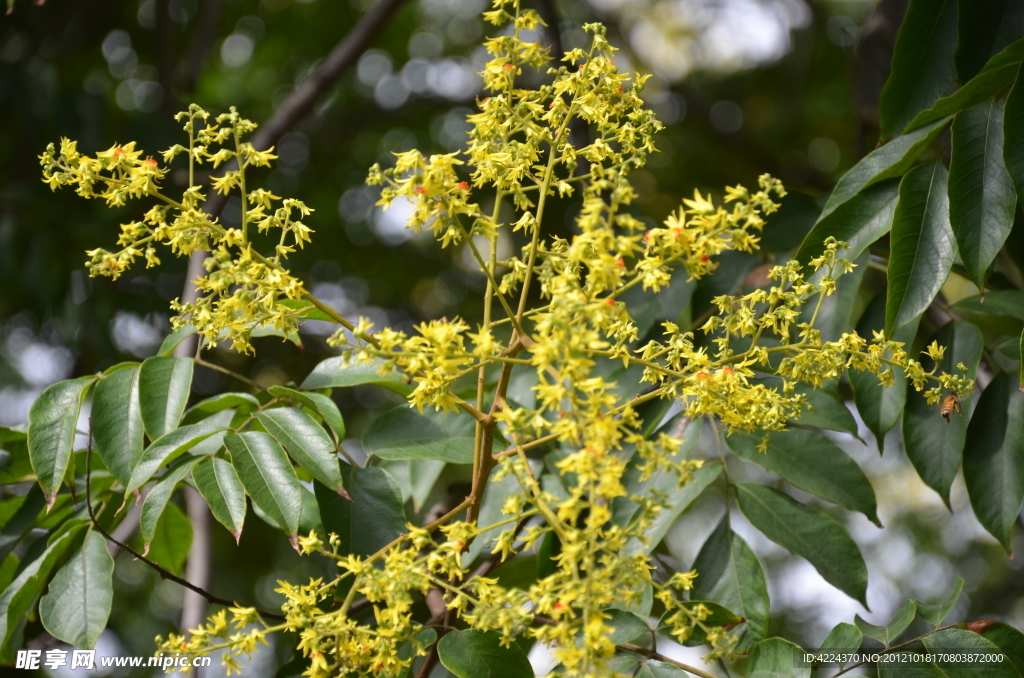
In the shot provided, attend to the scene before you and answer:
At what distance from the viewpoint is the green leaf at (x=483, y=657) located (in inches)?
49.0

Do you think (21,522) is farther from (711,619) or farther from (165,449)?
(711,619)

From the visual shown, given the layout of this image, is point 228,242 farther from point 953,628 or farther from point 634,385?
point 953,628

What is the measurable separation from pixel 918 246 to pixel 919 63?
1.86 feet

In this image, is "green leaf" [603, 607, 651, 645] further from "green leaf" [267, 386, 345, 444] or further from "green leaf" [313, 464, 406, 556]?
"green leaf" [267, 386, 345, 444]

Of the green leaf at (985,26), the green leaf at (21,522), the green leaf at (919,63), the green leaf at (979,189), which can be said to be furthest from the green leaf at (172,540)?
the green leaf at (985,26)

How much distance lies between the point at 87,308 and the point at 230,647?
8.16ft

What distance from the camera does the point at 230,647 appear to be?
1081 mm

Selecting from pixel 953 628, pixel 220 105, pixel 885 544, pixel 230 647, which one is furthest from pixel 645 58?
pixel 230 647

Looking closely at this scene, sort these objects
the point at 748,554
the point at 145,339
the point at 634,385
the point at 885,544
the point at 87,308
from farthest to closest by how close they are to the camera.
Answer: the point at 885,544
the point at 145,339
the point at 87,308
the point at 634,385
the point at 748,554

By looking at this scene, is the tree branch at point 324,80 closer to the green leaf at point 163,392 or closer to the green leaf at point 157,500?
the green leaf at point 163,392

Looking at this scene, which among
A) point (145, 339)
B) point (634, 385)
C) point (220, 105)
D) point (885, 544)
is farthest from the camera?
point (885, 544)

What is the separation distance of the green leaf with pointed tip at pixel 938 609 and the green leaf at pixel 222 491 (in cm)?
120

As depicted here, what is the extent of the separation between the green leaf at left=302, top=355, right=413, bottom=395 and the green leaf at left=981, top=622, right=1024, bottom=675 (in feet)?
3.82

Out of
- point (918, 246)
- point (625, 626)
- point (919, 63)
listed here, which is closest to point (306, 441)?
point (625, 626)
